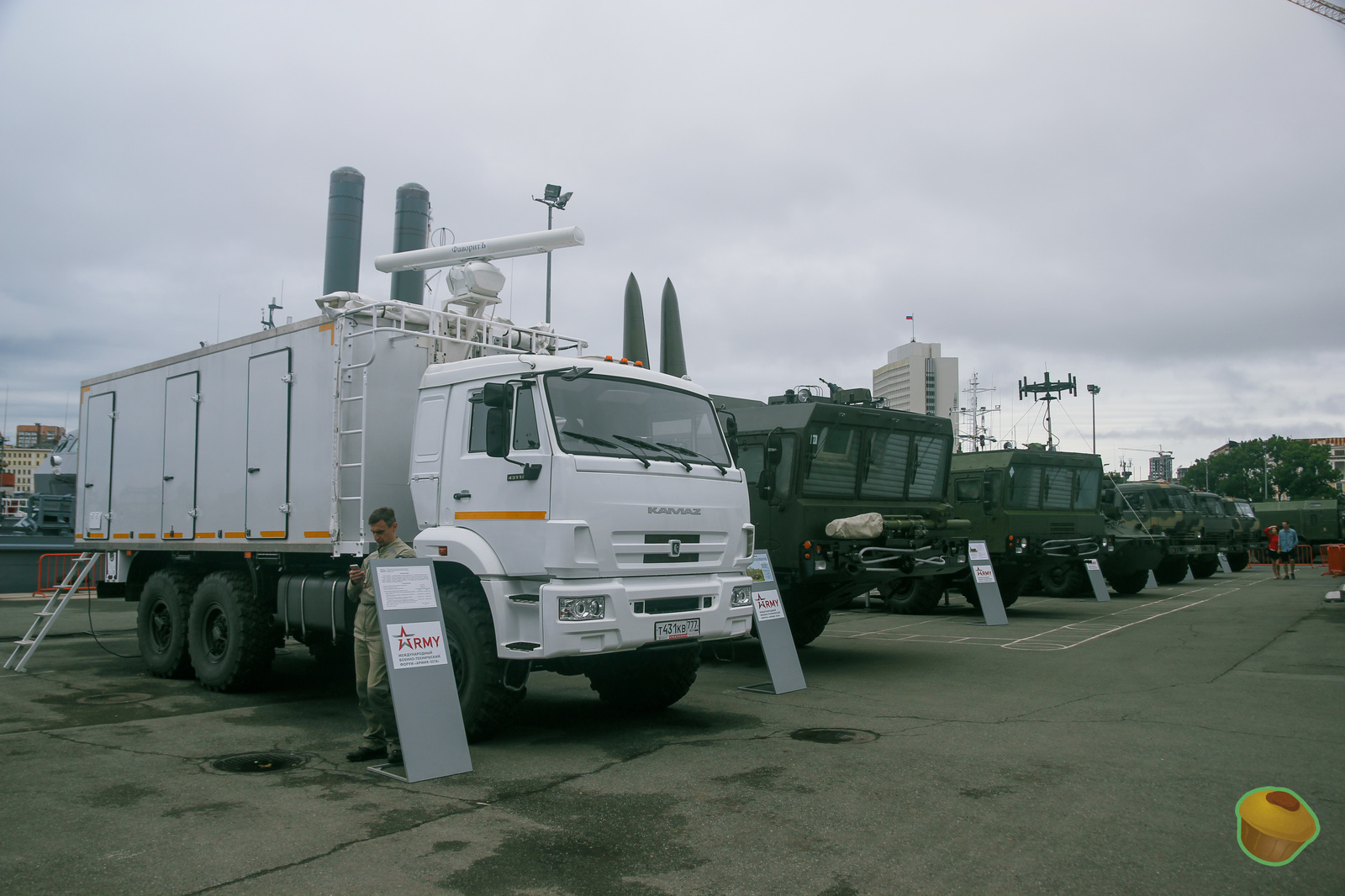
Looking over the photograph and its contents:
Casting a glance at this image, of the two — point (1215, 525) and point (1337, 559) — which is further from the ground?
point (1215, 525)

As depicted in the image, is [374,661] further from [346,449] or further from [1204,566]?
[1204,566]

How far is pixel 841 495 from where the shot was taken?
11492 millimetres

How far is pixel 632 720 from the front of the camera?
801cm

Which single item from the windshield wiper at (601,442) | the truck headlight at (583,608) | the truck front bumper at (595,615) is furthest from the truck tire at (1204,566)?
the truck headlight at (583,608)

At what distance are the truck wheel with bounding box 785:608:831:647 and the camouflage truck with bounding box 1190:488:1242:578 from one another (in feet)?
58.1

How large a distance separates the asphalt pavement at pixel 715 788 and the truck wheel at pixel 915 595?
22.9 feet

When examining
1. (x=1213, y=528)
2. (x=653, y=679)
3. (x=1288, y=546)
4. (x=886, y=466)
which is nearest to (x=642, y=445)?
(x=653, y=679)

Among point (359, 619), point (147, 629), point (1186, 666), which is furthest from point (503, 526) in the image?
point (1186, 666)

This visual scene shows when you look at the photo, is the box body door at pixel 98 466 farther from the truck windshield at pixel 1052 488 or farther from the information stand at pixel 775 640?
the truck windshield at pixel 1052 488

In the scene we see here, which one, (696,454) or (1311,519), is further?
(1311,519)

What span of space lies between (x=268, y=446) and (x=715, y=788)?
5.64 m

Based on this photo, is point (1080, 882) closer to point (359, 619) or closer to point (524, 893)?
point (524, 893)

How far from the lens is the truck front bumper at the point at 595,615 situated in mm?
6430

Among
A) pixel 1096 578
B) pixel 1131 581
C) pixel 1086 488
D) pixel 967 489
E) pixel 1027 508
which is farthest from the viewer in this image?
pixel 1131 581
